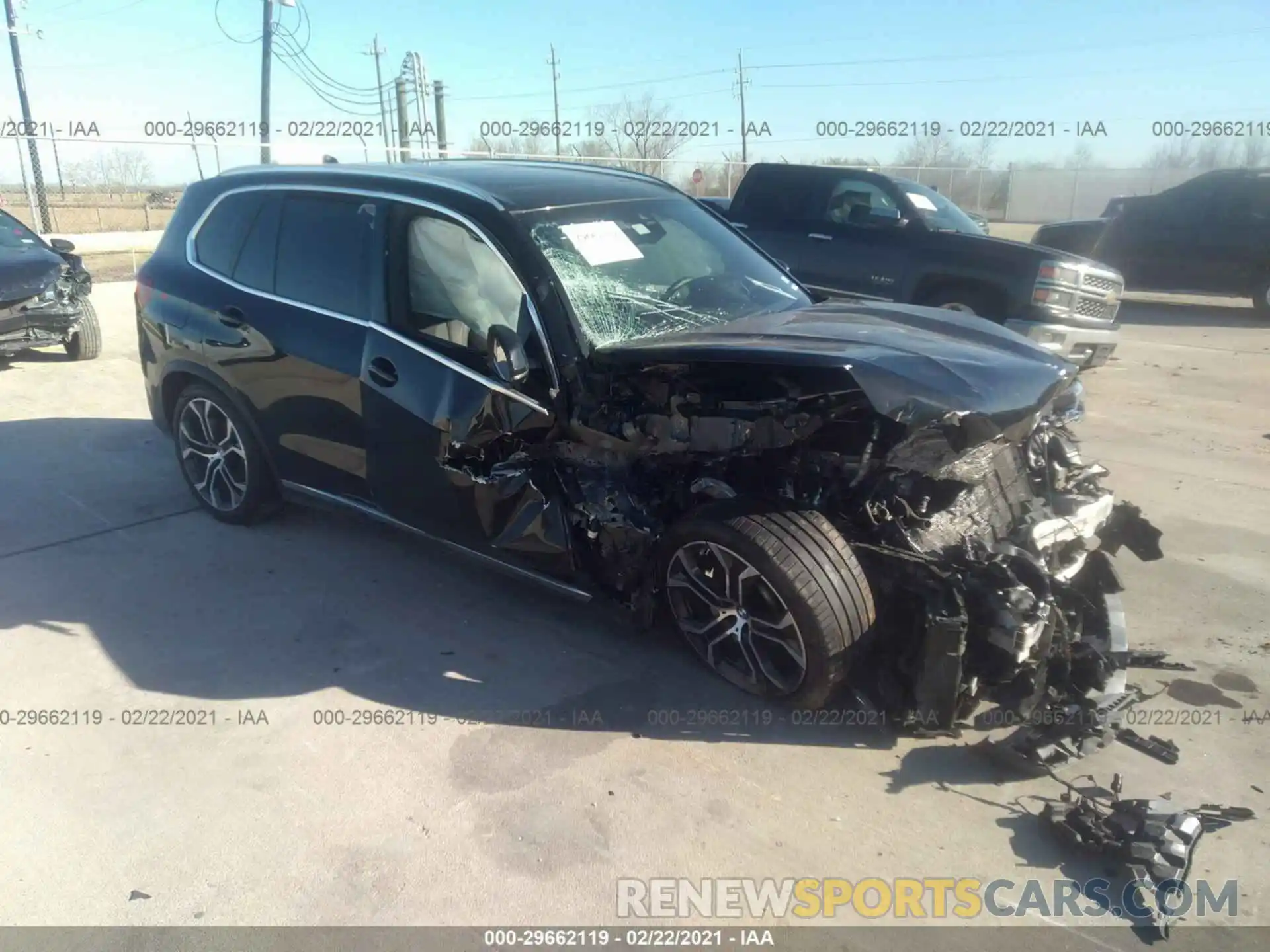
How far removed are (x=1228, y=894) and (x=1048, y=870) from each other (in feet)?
1.54

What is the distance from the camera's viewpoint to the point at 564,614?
14.3 feet

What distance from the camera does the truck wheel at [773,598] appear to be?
334 centimetres

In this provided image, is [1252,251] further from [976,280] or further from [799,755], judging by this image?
[799,755]

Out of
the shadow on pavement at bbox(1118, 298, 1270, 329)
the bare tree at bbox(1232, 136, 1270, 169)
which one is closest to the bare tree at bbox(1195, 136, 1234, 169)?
the bare tree at bbox(1232, 136, 1270, 169)

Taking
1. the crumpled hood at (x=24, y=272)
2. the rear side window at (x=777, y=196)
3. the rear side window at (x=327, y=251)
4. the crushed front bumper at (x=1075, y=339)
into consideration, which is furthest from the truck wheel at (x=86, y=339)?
the crushed front bumper at (x=1075, y=339)

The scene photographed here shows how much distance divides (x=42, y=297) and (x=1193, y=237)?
14.6 meters

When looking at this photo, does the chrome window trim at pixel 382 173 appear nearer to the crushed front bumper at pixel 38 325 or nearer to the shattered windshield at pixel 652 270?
the shattered windshield at pixel 652 270

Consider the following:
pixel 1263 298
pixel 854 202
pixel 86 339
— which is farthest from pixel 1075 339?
pixel 86 339

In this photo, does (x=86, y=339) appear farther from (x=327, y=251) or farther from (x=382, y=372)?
(x=382, y=372)

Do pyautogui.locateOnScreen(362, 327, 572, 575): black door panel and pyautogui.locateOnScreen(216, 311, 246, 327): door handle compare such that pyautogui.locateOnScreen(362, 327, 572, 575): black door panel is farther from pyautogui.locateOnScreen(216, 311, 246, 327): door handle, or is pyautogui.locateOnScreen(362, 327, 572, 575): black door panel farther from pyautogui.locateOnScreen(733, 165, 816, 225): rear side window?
Answer: pyautogui.locateOnScreen(733, 165, 816, 225): rear side window

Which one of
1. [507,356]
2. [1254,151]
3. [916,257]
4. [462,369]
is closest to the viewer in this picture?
[507,356]

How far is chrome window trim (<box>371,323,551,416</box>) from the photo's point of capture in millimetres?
3777

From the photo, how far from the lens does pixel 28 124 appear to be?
66.3 ft

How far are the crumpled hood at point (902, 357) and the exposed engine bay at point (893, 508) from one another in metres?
0.05
